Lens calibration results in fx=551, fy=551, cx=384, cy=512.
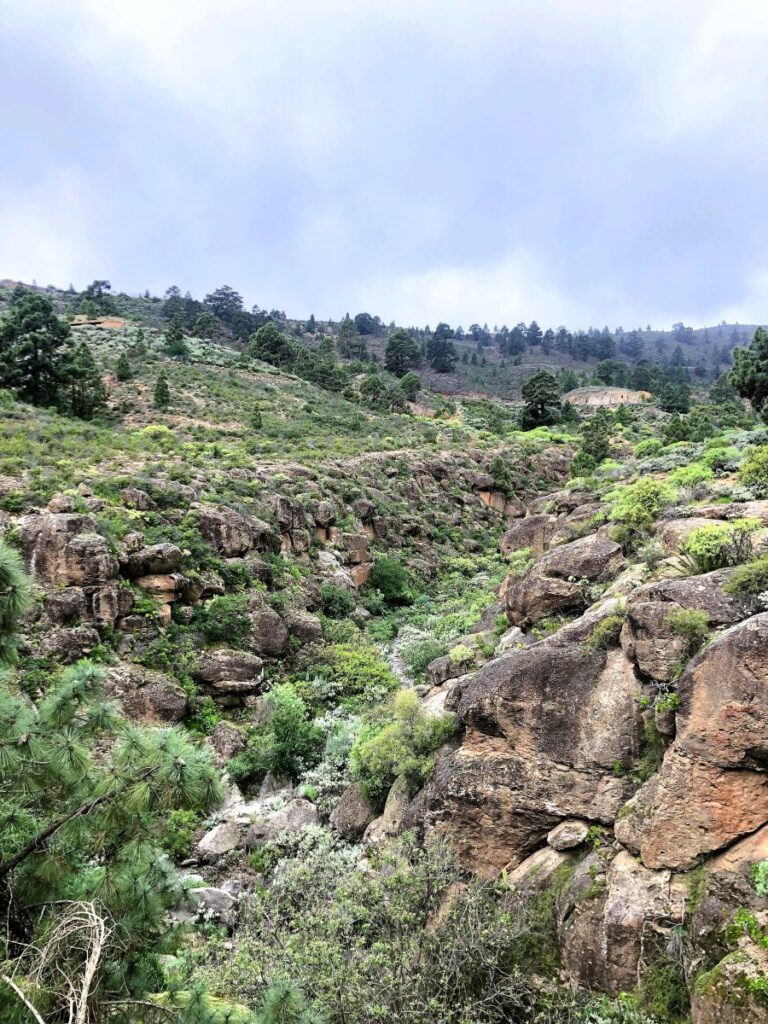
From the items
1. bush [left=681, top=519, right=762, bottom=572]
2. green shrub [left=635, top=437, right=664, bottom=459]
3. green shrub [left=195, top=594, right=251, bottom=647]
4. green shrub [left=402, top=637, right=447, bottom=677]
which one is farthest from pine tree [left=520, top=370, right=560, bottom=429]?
bush [left=681, top=519, right=762, bottom=572]

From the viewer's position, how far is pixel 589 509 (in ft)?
52.2

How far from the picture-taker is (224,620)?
15.3 metres

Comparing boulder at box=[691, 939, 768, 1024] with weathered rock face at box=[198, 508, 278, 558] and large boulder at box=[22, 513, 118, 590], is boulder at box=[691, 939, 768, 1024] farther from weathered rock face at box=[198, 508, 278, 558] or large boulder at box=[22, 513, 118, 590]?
weathered rock face at box=[198, 508, 278, 558]

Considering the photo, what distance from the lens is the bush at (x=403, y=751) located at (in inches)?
358

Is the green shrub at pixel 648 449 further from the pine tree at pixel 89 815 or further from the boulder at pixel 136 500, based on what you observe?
the pine tree at pixel 89 815

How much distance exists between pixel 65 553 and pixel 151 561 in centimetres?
211

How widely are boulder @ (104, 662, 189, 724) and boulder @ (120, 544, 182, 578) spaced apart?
2.71 m

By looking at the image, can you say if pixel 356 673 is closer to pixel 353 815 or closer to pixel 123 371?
pixel 353 815

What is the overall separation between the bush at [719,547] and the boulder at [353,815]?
6.95 metres

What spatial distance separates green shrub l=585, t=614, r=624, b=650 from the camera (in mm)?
8070

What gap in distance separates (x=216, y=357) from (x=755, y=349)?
42.3m

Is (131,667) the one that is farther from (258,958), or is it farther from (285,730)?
(258,958)

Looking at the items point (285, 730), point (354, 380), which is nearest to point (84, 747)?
point (285, 730)

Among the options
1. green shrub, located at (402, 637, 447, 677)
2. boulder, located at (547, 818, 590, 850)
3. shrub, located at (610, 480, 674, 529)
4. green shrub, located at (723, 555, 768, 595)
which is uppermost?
shrub, located at (610, 480, 674, 529)
